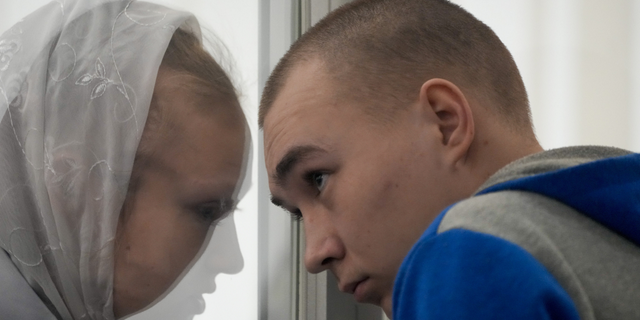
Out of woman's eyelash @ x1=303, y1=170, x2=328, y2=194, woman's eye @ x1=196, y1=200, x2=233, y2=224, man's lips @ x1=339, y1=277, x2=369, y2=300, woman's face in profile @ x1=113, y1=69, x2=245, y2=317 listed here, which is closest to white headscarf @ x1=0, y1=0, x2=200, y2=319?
woman's face in profile @ x1=113, y1=69, x2=245, y2=317

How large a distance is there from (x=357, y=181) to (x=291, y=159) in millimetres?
116

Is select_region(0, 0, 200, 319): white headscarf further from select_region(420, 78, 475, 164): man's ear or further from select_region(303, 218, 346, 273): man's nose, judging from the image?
select_region(420, 78, 475, 164): man's ear

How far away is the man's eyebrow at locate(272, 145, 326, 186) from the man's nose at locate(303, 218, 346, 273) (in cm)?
9

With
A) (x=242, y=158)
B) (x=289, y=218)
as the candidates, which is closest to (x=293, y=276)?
(x=289, y=218)

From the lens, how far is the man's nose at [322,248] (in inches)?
34.7

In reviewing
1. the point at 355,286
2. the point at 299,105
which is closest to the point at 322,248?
the point at 355,286

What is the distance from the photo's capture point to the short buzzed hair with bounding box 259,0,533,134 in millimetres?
904

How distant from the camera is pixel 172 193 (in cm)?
100

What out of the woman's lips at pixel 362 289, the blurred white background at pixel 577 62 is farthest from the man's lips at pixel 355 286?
the blurred white background at pixel 577 62

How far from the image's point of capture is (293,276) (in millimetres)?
1440

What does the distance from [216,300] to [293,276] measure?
0.27m

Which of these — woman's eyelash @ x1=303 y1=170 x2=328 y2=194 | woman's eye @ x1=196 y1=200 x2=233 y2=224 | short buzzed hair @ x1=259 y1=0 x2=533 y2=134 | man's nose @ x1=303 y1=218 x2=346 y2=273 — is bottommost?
woman's eye @ x1=196 y1=200 x2=233 y2=224

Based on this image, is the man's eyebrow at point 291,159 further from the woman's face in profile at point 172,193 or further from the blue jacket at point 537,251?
the blue jacket at point 537,251

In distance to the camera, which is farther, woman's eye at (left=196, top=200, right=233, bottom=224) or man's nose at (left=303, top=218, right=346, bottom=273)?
woman's eye at (left=196, top=200, right=233, bottom=224)
